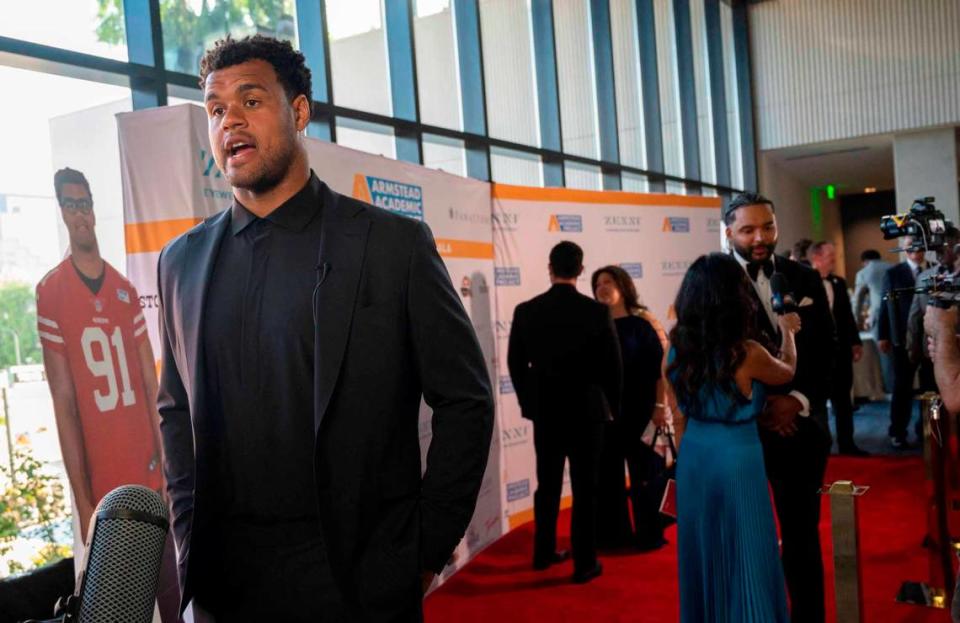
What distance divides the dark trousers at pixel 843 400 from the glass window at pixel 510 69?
3.01 meters

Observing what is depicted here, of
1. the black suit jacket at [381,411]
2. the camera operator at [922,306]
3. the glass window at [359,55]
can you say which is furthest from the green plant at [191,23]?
the camera operator at [922,306]

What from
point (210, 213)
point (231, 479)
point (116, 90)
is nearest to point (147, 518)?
point (231, 479)

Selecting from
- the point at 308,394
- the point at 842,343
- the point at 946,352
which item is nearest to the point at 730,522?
the point at 946,352

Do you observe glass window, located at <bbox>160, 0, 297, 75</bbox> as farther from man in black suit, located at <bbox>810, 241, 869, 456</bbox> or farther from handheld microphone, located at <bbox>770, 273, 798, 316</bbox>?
man in black suit, located at <bbox>810, 241, 869, 456</bbox>

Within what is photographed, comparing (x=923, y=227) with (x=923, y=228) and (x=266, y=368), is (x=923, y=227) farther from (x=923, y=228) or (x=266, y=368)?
(x=266, y=368)

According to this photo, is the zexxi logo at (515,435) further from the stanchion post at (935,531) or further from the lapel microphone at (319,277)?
the lapel microphone at (319,277)

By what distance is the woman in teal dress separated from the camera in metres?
2.60

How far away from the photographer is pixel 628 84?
8.32m

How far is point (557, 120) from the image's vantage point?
6762 mm

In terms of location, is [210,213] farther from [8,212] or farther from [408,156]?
[408,156]

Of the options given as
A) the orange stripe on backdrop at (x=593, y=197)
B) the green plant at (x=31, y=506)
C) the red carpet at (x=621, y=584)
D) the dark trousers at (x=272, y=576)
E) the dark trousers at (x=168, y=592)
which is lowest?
the red carpet at (x=621, y=584)

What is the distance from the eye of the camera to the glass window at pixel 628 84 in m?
8.15

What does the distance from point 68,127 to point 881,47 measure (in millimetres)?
10494

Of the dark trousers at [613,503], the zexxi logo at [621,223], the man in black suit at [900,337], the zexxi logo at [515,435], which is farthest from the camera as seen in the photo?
the man in black suit at [900,337]
